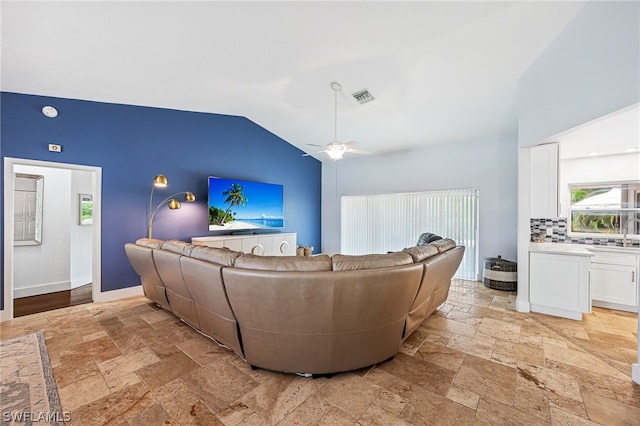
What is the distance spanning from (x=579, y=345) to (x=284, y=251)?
4.69 metres

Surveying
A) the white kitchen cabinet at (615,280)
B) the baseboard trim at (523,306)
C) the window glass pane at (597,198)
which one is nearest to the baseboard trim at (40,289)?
the baseboard trim at (523,306)

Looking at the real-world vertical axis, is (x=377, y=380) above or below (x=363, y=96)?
below

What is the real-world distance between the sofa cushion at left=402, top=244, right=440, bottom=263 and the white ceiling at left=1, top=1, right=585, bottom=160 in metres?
2.23

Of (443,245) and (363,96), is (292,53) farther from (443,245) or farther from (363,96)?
(443,245)

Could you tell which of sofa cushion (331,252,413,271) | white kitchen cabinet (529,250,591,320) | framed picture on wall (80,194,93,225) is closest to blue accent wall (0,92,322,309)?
framed picture on wall (80,194,93,225)

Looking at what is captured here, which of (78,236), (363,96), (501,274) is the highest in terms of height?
(363,96)

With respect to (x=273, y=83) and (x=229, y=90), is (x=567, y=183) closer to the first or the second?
(x=273, y=83)

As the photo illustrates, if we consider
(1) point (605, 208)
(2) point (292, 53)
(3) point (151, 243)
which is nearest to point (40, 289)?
(3) point (151, 243)

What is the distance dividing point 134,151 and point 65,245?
2134 millimetres

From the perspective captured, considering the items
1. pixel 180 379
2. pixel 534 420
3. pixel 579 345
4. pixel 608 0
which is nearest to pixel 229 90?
pixel 180 379

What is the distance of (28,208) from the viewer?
13.6ft

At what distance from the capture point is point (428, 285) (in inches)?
90.2

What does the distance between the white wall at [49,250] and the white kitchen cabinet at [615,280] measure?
809 cm

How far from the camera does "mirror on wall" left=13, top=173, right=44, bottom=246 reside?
13.2ft
